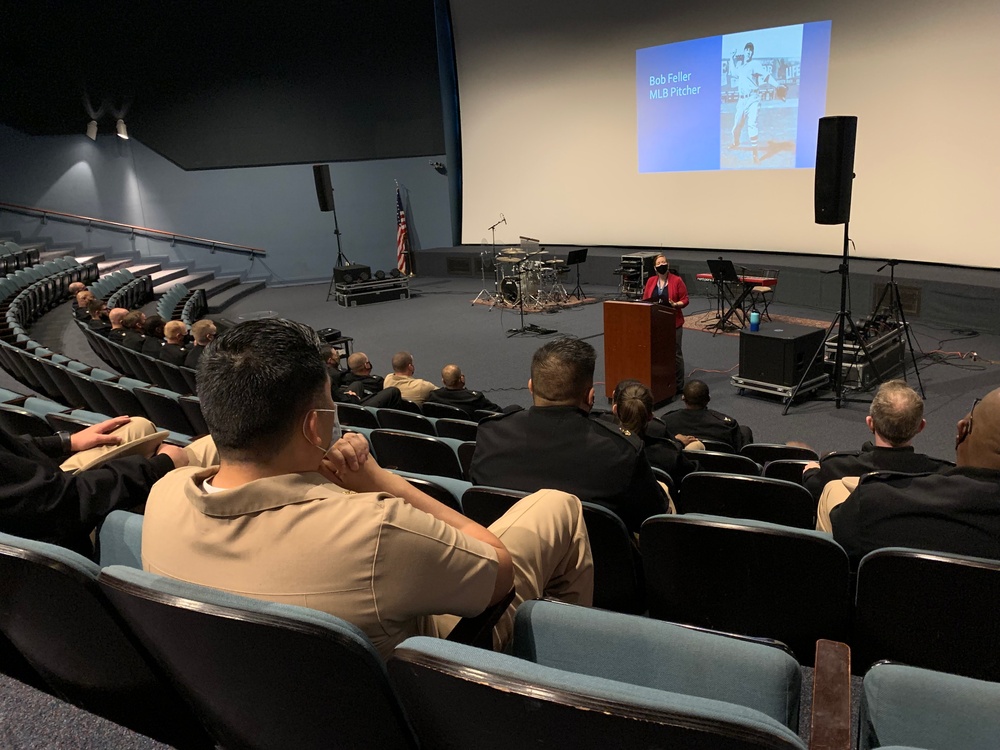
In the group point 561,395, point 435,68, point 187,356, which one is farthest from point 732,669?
point 435,68

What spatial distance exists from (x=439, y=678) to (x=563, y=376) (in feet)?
5.21

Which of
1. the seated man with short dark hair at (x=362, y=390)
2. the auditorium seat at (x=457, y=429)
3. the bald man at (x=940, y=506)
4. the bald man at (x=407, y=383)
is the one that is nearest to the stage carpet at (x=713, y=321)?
the bald man at (x=407, y=383)

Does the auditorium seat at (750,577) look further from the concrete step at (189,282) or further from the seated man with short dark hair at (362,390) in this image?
A: the concrete step at (189,282)

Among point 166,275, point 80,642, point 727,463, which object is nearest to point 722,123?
point 727,463

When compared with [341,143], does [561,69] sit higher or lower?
higher

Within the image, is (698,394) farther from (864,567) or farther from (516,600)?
(516,600)

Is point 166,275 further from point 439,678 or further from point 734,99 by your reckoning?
point 439,678

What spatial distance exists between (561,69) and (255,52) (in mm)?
6685

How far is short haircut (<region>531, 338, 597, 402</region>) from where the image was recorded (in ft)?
8.17

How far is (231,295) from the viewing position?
1465 cm

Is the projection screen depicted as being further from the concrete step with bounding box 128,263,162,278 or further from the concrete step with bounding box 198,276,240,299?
the concrete step with bounding box 128,263,162,278

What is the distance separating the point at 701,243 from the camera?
12.2 meters

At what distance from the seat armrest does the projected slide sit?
33.9 feet

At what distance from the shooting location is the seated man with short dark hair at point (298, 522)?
1.17 meters
